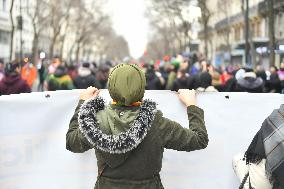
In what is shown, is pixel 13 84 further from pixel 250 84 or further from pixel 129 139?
pixel 129 139

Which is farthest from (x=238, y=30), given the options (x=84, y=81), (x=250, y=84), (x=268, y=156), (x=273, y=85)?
(x=268, y=156)

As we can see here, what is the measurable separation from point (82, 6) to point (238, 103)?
2228 inches

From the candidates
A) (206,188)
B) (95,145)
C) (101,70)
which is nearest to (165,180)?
(206,188)

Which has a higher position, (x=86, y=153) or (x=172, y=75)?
(x=172, y=75)

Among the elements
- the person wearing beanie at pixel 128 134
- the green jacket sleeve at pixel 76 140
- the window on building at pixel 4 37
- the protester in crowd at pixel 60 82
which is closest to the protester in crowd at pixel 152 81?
the protester in crowd at pixel 60 82

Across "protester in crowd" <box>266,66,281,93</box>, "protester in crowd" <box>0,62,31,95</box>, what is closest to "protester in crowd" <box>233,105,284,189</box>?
"protester in crowd" <box>0,62,31,95</box>

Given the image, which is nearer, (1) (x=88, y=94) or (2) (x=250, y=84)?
(1) (x=88, y=94)

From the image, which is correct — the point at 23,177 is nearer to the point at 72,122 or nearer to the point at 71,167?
the point at 71,167

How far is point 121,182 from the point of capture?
3.12 metres

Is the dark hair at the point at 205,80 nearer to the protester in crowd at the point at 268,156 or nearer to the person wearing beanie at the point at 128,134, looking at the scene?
the person wearing beanie at the point at 128,134

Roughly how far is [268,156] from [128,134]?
0.71 metres

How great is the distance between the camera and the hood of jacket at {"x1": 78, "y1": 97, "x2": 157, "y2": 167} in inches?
118

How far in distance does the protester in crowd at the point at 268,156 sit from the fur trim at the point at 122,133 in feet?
1.81

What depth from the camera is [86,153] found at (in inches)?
165
